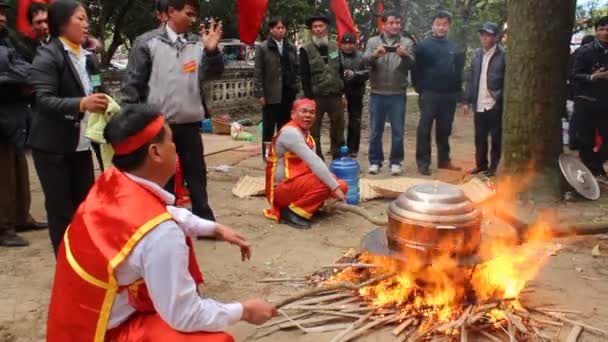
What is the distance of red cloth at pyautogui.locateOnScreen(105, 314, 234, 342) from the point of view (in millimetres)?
2031

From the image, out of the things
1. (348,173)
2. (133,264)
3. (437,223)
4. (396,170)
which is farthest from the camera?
(396,170)

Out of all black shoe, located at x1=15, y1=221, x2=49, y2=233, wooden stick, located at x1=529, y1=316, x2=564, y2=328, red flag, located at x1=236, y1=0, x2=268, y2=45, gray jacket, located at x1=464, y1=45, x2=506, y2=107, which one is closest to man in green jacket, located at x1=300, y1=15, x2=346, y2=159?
red flag, located at x1=236, y1=0, x2=268, y2=45

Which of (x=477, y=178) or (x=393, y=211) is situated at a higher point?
(x=393, y=211)

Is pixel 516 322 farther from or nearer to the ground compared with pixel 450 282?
nearer to the ground

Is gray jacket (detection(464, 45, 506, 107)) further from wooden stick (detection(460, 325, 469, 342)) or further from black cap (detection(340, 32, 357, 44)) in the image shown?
wooden stick (detection(460, 325, 469, 342))

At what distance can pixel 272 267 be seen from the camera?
13.8ft

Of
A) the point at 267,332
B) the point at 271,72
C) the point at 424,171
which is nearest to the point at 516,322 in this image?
the point at 267,332

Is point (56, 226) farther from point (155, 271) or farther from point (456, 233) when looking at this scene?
point (456, 233)

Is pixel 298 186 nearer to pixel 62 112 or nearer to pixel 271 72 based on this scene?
pixel 62 112

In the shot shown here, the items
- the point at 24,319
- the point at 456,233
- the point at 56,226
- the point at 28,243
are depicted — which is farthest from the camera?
the point at 28,243

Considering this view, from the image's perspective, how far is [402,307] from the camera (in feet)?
10.7

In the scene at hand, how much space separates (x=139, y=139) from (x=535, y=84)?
14.4ft

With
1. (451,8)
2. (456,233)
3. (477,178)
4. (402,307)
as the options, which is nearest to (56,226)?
(402,307)

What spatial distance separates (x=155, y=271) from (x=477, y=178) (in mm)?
5705
